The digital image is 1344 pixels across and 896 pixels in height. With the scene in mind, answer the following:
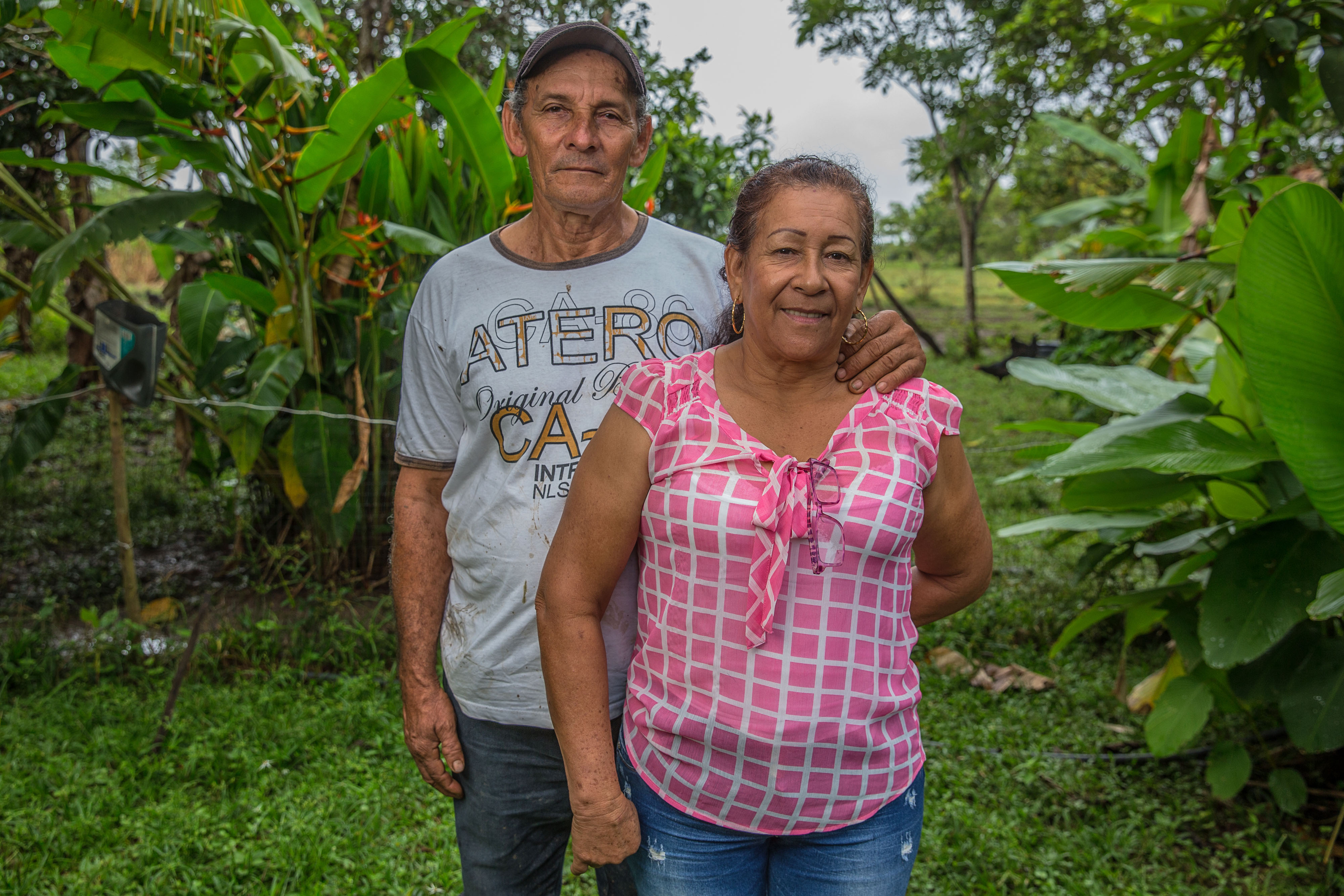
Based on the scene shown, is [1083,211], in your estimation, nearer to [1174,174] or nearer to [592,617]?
[1174,174]

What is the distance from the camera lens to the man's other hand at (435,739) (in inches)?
63.7

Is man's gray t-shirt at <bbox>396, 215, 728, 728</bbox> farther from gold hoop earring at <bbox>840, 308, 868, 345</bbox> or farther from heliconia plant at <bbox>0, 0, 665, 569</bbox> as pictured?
heliconia plant at <bbox>0, 0, 665, 569</bbox>

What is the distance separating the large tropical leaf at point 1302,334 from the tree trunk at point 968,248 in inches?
416

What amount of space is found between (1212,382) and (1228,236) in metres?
0.47

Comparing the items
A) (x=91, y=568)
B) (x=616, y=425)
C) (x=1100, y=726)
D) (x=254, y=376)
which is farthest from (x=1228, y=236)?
(x=91, y=568)

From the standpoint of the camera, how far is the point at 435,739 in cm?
163

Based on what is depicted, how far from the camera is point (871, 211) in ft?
4.51

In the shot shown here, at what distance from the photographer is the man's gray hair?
154 centimetres

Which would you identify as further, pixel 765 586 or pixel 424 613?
pixel 424 613

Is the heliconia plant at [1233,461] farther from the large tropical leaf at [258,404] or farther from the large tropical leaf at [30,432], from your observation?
the large tropical leaf at [30,432]

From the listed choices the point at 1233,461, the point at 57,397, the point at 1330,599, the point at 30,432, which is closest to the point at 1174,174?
the point at 1233,461

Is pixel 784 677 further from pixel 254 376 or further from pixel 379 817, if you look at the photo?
pixel 254 376

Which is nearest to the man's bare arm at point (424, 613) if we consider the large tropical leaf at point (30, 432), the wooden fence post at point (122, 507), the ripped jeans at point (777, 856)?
the ripped jeans at point (777, 856)

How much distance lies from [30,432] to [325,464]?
1.31 m
